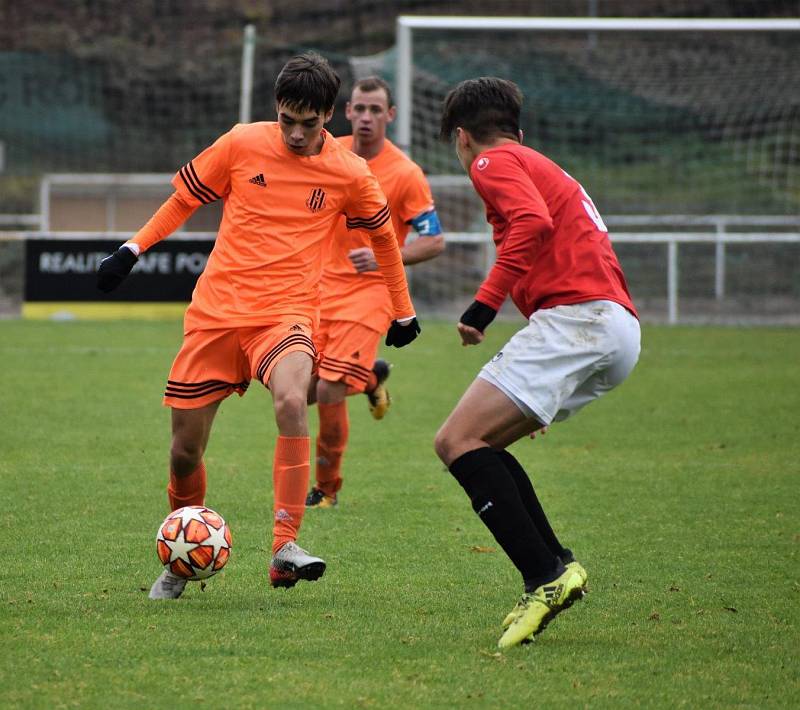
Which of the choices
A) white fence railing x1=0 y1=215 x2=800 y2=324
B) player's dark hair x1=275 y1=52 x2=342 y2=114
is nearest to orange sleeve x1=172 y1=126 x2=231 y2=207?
player's dark hair x1=275 y1=52 x2=342 y2=114

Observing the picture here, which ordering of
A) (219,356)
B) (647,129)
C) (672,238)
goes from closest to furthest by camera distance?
1. (219,356)
2. (672,238)
3. (647,129)

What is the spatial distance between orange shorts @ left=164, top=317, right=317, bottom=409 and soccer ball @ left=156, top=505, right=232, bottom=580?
1.57 feet

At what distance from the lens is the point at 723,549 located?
241 inches

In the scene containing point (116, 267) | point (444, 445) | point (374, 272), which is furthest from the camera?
point (374, 272)

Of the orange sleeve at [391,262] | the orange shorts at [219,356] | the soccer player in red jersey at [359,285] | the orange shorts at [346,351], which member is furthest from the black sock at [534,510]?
the orange shorts at [346,351]

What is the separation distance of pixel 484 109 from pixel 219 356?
1.44 m

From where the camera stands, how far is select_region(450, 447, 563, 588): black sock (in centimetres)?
458

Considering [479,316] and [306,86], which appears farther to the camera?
[306,86]

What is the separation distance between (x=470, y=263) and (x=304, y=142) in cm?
1452

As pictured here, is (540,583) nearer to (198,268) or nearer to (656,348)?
(656,348)

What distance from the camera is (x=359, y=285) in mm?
7570

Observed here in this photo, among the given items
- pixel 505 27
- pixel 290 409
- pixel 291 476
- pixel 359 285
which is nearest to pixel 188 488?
pixel 291 476

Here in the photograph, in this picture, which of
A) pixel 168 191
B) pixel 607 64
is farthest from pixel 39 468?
pixel 168 191

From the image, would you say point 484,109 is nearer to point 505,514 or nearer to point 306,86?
point 306,86
